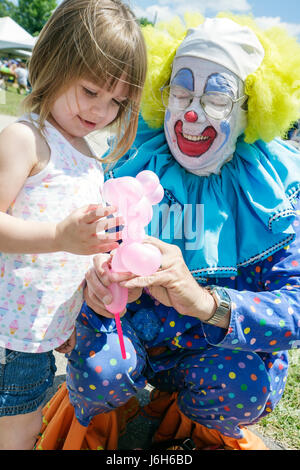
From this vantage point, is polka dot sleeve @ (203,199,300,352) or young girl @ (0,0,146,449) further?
polka dot sleeve @ (203,199,300,352)

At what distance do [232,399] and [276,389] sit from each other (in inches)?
8.5

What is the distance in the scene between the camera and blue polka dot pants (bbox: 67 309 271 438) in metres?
1.33

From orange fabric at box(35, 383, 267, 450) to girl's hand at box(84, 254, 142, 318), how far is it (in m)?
0.43

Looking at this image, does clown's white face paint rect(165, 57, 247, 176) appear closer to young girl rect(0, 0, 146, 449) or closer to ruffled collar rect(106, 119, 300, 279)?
ruffled collar rect(106, 119, 300, 279)

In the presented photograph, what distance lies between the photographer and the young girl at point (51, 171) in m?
1.07

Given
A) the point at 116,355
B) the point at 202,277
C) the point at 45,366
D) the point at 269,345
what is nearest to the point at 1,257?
the point at 45,366

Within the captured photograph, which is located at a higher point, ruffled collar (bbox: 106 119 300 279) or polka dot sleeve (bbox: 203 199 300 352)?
ruffled collar (bbox: 106 119 300 279)

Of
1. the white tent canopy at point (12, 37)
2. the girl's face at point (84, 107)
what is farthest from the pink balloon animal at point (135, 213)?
the white tent canopy at point (12, 37)

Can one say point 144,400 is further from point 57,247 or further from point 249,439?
point 57,247

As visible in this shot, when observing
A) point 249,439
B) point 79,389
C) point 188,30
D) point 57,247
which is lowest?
point 249,439

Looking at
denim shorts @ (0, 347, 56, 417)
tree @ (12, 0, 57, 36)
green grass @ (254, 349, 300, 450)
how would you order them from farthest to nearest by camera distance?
tree @ (12, 0, 57, 36) < green grass @ (254, 349, 300, 450) < denim shorts @ (0, 347, 56, 417)

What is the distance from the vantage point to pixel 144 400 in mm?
1829

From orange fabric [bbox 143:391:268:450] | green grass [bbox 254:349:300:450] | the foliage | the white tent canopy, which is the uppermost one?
orange fabric [bbox 143:391:268:450]

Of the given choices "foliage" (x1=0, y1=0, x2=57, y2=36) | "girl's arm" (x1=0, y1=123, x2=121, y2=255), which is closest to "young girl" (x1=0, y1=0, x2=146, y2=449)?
"girl's arm" (x1=0, y1=123, x2=121, y2=255)
